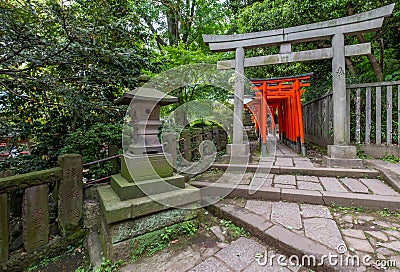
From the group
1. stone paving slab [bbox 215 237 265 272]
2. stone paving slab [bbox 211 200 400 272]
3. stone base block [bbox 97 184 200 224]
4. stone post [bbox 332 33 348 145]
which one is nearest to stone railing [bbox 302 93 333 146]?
stone post [bbox 332 33 348 145]

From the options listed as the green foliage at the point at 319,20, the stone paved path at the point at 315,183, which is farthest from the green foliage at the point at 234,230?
the green foliage at the point at 319,20

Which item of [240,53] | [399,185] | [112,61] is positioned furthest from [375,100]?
[112,61]

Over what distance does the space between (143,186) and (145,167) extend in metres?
0.24

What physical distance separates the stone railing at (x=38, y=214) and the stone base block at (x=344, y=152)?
4.71m

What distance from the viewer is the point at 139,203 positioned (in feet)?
7.27

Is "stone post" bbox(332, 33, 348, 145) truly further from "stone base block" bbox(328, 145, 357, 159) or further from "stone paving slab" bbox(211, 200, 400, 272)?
"stone paving slab" bbox(211, 200, 400, 272)

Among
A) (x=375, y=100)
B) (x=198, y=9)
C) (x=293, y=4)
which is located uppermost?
(x=198, y=9)

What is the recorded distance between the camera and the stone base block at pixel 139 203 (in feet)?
6.81

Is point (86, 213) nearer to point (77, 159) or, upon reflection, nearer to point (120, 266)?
point (77, 159)

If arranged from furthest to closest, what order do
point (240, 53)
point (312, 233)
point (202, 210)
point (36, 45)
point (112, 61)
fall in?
1. point (240, 53)
2. point (112, 61)
3. point (202, 210)
4. point (36, 45)
5. point (312, 233)

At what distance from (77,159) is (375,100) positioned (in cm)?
622

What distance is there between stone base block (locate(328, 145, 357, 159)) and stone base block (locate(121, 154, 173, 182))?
359cm

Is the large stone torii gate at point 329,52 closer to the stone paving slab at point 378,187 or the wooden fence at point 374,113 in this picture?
the wooden fence at point 374,113

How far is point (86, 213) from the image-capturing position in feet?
8.81
